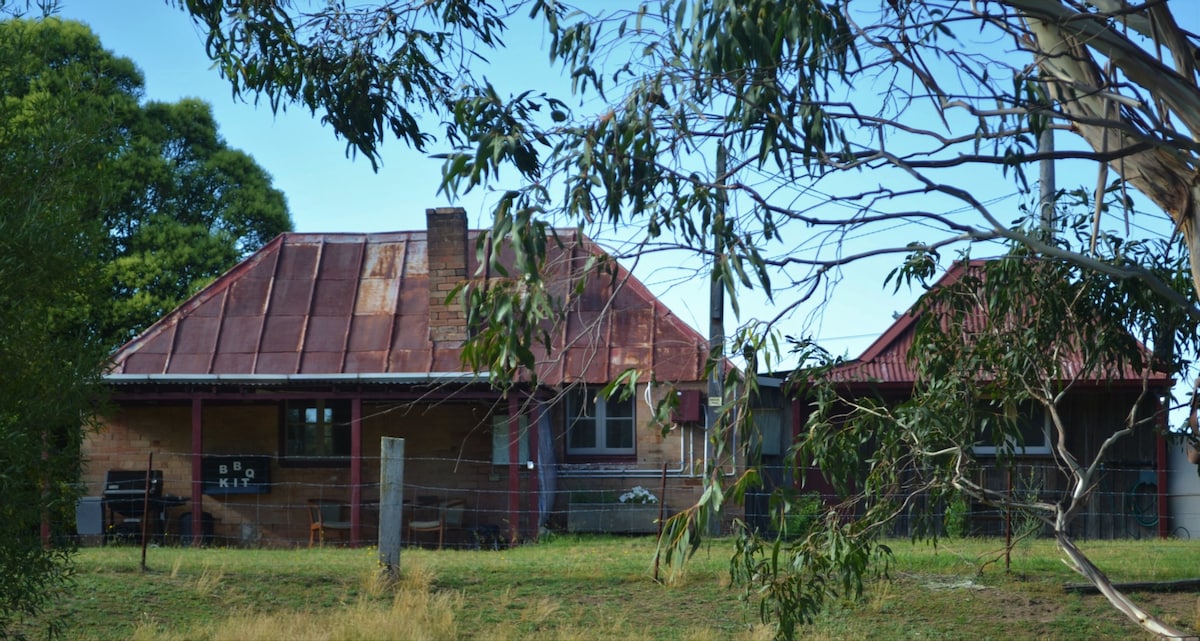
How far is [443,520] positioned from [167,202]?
1463cm

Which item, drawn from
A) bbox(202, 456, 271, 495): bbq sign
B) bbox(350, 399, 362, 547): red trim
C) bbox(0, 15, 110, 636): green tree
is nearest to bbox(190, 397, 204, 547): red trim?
bbox(202, 456, 271, 495): bbq sign

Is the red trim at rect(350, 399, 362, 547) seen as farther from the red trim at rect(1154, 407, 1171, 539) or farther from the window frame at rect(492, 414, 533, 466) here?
the red trim at rect(1154, 407, 1171, 539)

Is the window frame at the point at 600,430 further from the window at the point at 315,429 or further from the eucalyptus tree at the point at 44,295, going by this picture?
the eucalyptus tree at the point at 44,295

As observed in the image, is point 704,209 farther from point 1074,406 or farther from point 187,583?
point 1074,406

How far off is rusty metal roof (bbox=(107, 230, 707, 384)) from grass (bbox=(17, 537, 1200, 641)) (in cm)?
488

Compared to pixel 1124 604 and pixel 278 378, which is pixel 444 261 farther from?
pixel 1124 604

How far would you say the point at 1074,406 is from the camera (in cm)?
1948

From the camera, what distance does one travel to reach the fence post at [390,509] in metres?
12.4

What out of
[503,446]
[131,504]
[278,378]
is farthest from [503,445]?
[131,504]

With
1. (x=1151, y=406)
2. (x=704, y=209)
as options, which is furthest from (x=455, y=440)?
(x=704, y=209)

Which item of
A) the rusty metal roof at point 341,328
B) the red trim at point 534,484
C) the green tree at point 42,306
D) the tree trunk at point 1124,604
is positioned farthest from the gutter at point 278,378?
the tree trunk at point 1124,604

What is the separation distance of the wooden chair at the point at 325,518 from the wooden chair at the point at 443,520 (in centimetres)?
111

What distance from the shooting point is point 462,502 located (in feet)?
62.4

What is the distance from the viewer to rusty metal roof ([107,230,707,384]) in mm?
18734
